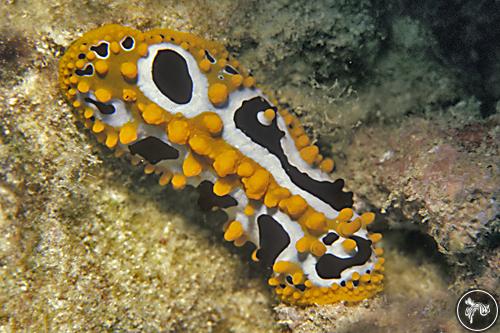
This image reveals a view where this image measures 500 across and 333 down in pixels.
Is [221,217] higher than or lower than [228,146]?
lower

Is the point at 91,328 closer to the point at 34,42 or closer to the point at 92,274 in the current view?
the point at 92,274

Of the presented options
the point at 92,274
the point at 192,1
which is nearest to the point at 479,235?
the point at 192,1

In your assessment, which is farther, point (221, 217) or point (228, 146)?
point (221, 217)
